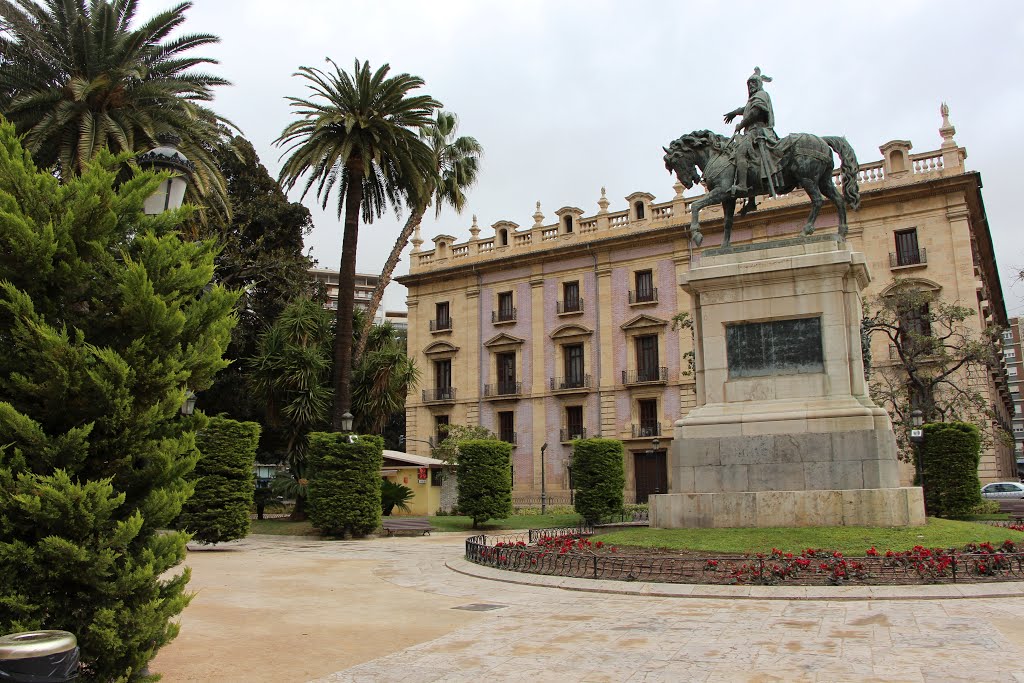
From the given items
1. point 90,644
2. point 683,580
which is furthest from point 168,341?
point 683,580

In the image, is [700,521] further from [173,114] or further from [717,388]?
[173,114]

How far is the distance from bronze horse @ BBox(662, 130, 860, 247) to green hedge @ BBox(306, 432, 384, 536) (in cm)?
1059

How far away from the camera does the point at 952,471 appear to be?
76.1 feet

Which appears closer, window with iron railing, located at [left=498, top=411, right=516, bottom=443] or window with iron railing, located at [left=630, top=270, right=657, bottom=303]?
window with iron railing, located at [left=630, top=270, right=657, bottom=303]

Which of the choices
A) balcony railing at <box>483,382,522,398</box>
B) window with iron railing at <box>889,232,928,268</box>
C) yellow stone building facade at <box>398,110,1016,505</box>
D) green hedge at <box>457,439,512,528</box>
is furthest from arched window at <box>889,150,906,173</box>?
green hedge at <box>457,439,512,528</box>

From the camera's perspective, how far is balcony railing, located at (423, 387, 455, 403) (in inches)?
1879

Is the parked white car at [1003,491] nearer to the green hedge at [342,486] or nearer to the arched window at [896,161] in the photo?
the arched window at [896,161]

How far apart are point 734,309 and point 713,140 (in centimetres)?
372

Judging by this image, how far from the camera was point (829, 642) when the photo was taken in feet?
21.9

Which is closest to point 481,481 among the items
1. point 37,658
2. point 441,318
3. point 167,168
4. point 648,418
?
point 167,168

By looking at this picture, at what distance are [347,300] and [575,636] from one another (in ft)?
60.0

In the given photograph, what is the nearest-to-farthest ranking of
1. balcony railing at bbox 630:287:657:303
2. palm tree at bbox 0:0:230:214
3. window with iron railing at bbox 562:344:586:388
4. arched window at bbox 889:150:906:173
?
palm tree at bbox 0:0:230:214 → arched window at bbox 889:150:906:173 → balcony railing at bbox 630:287:657:303 → window with iron railing at bbox 562:344:586:388

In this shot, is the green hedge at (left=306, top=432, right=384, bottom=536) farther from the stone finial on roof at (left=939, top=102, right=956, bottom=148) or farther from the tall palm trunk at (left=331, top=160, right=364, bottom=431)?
the stone finial on roof at (left=939, top=102, right=956, bottom=148)

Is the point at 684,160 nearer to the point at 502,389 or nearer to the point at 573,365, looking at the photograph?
the point at 573,365
